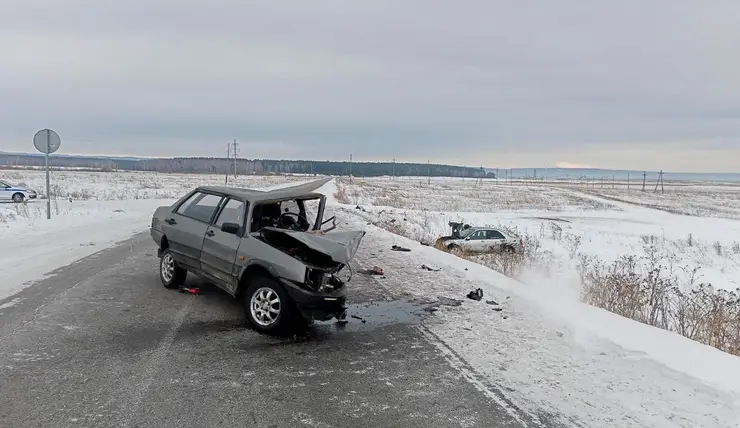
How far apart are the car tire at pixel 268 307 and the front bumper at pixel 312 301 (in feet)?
0.39

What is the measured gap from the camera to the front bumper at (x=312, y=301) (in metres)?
6.27

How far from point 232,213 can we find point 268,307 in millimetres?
1531

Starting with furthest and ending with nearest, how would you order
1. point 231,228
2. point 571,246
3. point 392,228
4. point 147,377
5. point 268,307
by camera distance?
point 392,228, point 571,246, point 231,228, point 268,307, point 147,377

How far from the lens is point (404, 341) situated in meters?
6.43

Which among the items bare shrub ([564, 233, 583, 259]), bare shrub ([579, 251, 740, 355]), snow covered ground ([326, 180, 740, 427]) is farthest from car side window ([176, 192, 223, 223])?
bare shrub ([564, 233, 583, 259])

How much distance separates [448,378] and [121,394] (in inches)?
118

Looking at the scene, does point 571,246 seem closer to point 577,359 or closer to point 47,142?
point 577,359

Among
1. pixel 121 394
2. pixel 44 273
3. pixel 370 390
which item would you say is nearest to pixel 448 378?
pixel 370 390


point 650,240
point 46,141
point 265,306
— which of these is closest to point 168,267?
point 265,306

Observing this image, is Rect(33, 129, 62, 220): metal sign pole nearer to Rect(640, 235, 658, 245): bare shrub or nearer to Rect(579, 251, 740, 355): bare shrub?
Rect(579, 251, 740, 355): bare shrub

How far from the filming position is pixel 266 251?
21.5 ft

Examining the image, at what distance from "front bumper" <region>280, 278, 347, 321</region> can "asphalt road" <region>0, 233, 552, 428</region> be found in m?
0.33

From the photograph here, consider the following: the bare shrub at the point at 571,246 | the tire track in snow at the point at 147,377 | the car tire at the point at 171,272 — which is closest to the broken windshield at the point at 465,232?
the bare shrub at the point at 571,246

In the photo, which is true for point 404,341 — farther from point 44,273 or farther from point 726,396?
point 44,273
